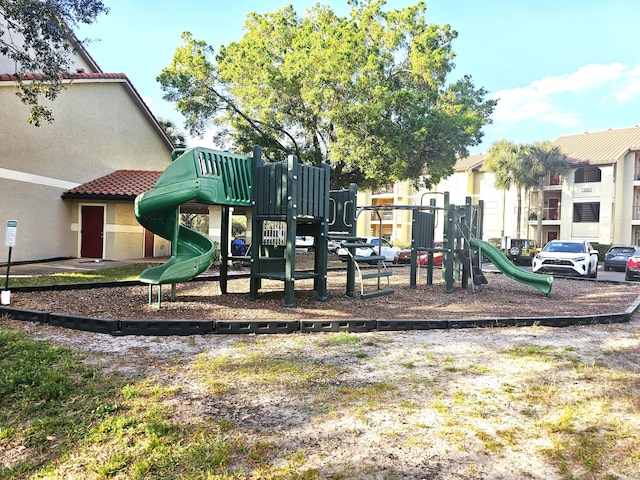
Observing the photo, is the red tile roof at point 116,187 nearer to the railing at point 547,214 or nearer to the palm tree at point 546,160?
the palm tree at point 546,160

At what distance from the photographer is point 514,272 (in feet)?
38.2

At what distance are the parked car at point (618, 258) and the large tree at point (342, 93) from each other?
896 centimetres

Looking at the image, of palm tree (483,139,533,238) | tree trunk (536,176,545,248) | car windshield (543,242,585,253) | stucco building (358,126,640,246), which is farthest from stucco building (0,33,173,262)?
tree trunk (536,176,545,248)

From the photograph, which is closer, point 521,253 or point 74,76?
point 74,76

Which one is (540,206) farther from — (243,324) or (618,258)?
(243,324)

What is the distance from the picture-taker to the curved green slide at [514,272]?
11234 mm

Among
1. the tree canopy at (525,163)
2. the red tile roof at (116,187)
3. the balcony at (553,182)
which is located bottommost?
the red tile roof at (116,187)

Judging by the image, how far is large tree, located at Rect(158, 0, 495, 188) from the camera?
20453 mm

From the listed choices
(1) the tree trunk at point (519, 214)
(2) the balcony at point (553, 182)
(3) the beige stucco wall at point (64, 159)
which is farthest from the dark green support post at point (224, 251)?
(2) the balcony at point (553, 182)

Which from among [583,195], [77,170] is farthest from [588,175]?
[77,170]

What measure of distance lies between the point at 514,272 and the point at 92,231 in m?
16.0

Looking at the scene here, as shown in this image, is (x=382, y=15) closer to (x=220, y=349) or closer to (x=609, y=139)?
(x=220, y=349)

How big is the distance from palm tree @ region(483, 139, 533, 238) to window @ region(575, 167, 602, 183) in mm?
3916

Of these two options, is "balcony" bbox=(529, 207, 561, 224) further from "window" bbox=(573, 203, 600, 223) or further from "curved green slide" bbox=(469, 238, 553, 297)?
"curved green slide" bbox=(469, 238, 553, 297)
